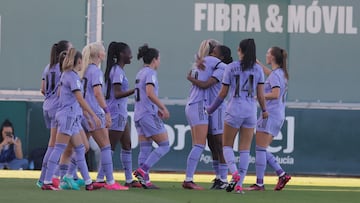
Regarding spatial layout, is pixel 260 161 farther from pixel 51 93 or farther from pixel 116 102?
pixel 51 93

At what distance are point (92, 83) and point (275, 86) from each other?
102 inches

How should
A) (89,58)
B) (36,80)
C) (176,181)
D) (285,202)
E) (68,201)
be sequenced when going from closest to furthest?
1. (68,201)
2. (285,202)
3. (89,58)
4. (176,181)
5. (36,80)

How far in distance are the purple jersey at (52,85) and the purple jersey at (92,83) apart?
1.17ft

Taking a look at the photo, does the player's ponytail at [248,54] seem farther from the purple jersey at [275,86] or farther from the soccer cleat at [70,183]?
the soccer cleat at [70,183]

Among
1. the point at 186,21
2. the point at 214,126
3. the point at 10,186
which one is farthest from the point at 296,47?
the point at 10,186

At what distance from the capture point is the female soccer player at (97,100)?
1523cm

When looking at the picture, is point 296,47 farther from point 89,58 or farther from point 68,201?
point 68,201

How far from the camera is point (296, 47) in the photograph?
22.7 m

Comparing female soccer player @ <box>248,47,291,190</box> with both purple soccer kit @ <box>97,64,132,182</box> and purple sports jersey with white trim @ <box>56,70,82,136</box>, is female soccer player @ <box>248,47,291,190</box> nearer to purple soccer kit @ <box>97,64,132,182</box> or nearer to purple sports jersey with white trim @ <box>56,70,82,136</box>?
purple soccer kit @ <box>97,64,132,182</box>

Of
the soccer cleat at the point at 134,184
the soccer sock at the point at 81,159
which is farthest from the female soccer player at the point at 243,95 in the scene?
the soccer sock at the point at 81,159

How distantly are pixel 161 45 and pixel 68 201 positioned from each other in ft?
31.7

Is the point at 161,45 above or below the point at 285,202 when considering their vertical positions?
above

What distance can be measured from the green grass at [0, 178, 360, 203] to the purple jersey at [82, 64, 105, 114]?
42.3 inches

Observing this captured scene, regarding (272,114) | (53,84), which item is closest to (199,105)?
(272,114)
